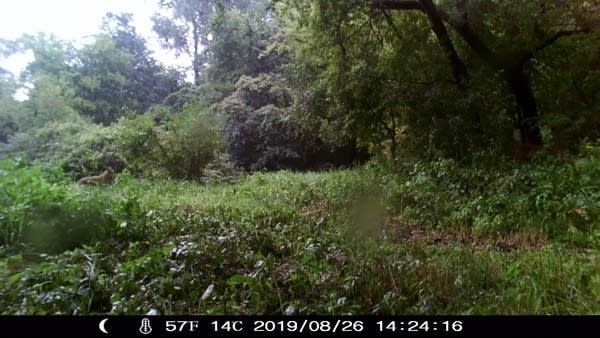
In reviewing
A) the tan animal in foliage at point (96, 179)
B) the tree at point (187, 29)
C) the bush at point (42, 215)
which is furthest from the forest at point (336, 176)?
the tree at point (187, 29)

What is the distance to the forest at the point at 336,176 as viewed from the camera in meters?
2.80

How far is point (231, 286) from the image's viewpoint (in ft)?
9.31

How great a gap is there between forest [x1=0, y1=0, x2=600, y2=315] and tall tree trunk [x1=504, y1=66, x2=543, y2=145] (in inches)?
1.7

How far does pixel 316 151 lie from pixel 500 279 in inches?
643

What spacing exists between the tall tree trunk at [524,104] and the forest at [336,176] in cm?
4

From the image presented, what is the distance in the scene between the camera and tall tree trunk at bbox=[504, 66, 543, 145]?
29.2 ft

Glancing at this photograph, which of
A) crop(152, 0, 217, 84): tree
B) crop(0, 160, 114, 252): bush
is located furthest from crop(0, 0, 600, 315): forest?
crop(152, 0, 217, 84): tree

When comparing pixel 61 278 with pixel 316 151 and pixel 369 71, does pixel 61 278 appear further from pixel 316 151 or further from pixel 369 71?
pixel 316 151

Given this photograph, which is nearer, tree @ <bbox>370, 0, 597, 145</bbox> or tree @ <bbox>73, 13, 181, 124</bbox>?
tree @ <bbox>370, 0, 597, 145</bbox>
